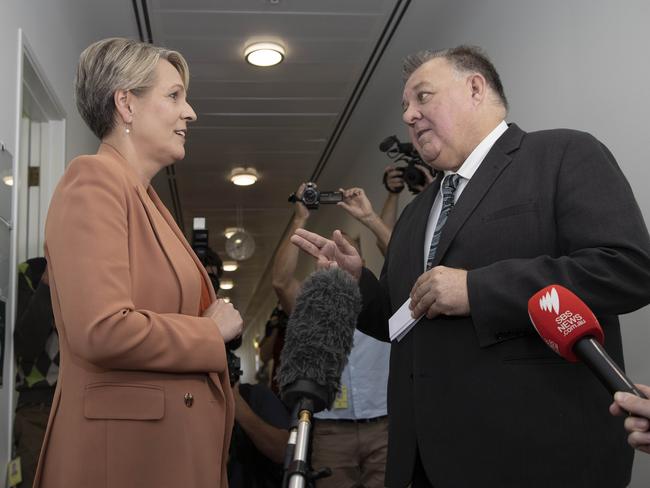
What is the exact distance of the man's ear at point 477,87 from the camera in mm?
2279

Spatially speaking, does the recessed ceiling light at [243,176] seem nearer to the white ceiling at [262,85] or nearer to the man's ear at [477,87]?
the white ceiling at [262,85]

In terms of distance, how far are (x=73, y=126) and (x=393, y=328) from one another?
313 centimetres

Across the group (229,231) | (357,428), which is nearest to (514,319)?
(357,428)

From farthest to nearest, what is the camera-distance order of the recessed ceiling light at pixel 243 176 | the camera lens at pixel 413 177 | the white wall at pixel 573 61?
the recessed ceiling light at pixel 243 176 < the camera lens at pixel 413 177 < the white wall at pixel 573 61

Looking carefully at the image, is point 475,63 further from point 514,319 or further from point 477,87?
point 514,319

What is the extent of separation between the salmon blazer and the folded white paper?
0.45m

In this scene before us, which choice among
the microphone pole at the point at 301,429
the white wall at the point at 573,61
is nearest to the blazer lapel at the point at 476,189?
the white wall at the point at 573,61

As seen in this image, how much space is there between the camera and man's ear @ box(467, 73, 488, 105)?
2.28 metres

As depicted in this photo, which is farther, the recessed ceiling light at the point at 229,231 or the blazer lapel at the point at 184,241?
the recessed ceiling light at the point at 229,231

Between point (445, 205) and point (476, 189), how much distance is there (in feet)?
0.52

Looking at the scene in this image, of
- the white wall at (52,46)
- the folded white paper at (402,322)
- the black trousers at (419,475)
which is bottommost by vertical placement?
the black trousers at (419,475)

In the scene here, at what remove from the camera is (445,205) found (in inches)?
81.2

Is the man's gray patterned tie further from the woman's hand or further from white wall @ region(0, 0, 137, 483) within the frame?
white wall @ region(0, 0, 137, 483)

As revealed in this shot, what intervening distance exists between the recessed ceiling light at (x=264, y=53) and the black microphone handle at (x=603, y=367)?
418 centimetres
